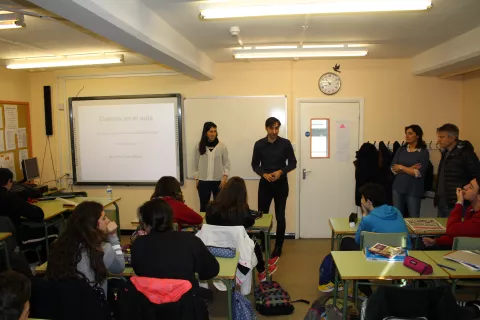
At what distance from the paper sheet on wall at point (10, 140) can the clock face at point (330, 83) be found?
4673mm

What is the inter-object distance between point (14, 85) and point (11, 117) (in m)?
0.50

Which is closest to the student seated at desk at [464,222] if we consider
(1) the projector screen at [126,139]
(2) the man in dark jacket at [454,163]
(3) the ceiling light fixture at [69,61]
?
(2) the man in dark jacket at [454,163]

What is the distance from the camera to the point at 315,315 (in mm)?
2854

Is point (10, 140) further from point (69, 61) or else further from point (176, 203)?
point (176, 203)

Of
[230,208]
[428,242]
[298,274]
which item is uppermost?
[230,208]

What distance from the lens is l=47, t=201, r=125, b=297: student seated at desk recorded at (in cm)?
214

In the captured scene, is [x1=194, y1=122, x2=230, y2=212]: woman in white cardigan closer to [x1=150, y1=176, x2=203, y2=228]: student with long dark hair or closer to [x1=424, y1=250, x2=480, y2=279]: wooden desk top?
[x1=150, y1=176, x2=203, y2=228]: student with long dark hair

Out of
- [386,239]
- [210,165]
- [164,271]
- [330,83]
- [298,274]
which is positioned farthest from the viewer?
[330,83]

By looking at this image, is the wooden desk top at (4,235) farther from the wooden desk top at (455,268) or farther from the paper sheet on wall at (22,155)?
the wooden desk top at (455,268)

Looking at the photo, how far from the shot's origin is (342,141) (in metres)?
5.45

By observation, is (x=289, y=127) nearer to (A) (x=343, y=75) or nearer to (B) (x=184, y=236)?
(A) (x=343, y=75)

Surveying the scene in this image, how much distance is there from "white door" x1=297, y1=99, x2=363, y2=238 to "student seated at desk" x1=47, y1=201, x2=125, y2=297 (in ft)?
11.7

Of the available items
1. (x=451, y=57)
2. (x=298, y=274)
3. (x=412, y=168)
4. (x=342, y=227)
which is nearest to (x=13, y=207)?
(x=298, y=274)

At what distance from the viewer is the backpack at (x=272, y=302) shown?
337 centimetres
